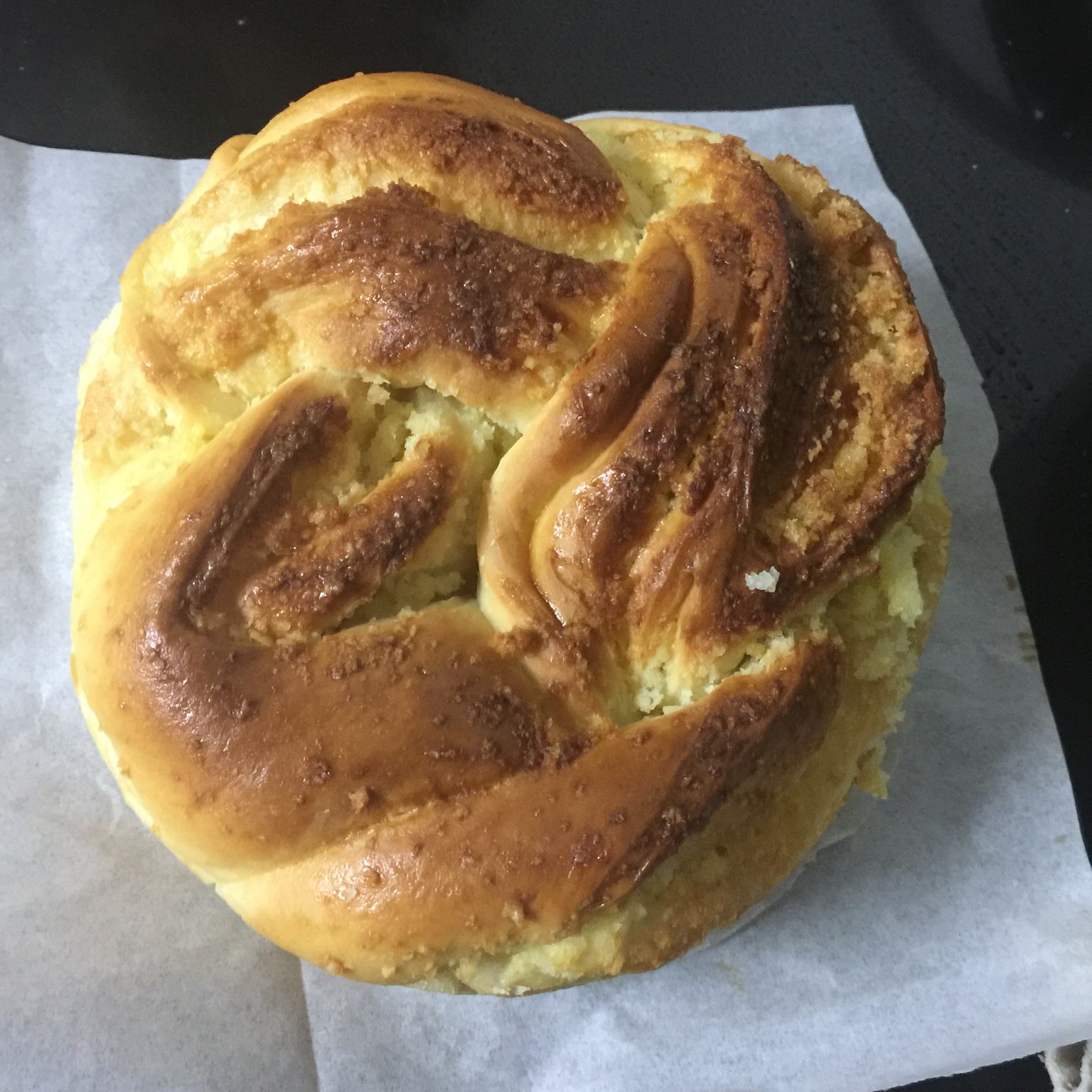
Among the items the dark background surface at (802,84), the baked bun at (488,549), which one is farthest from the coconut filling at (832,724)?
the dark background surface at (802,84)

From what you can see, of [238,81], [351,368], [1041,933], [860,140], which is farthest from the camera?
[238,81]

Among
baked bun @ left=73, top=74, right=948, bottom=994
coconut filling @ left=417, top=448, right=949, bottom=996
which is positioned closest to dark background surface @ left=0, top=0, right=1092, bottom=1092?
coconut filling @ left=417, top=448, right=949, bottom=996

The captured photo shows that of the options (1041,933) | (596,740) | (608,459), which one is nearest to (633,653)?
(596,740)

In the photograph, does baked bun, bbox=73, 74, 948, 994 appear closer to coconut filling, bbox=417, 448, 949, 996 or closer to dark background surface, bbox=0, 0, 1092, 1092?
coconut filling, bbox=417, 448, 949, 996

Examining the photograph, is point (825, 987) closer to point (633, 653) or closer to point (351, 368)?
point (633, 653)

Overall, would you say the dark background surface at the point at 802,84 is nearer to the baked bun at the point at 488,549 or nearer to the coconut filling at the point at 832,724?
the coconut filling at the point at 832,724

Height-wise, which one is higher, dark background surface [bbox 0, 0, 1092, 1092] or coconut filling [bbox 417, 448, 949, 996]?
dark background surface [bbox 0, 0, 1092, 1092]

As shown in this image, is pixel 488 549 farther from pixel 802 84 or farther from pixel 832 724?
pixel 802 84
